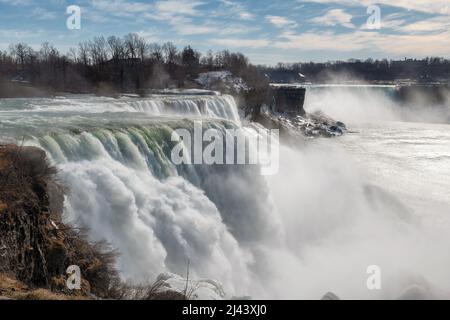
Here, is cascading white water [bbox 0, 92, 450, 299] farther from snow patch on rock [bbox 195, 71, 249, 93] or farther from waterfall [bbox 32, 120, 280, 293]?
snow patch on rock [bbox 195, 71, 249, 93]

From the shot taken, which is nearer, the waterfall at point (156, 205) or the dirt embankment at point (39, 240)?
the dirt embankment at point (39, 240)

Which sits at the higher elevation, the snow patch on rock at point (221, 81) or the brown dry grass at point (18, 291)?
the snow patch on rock at point (221, 81)

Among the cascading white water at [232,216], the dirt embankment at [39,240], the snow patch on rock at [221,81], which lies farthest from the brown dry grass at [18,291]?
the snow patch on rock at [221,81]

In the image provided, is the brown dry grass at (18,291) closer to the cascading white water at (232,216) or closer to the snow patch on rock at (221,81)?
the cascading white water at (232,216)

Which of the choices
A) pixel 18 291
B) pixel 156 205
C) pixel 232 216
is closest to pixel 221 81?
pixel 232 216

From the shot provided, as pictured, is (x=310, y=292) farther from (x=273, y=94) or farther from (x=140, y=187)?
(x=273, y=94)
